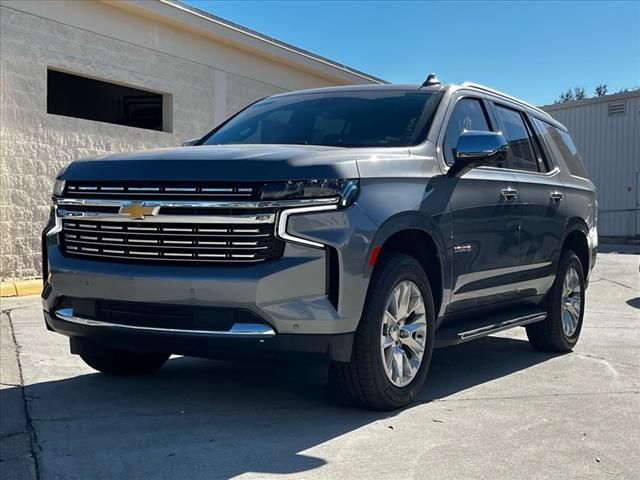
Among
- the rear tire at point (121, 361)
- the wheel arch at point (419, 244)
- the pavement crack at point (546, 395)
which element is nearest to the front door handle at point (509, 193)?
the wheel arch at point (419, 244)

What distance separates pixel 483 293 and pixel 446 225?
833 mm

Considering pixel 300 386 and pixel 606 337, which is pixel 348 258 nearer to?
pixel 300 386

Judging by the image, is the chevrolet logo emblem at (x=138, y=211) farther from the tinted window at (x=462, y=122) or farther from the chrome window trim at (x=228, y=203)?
the tinted window at (x=462, y=122)

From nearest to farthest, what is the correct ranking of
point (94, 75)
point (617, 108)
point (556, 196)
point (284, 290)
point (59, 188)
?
point (284, 290), point (59, 188), point (556, 196), point (94, 75), point (617, 108)

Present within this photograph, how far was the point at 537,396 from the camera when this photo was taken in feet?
16.6

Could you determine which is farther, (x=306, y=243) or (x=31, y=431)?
(x=31, y=431)

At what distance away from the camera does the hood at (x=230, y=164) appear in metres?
3.92

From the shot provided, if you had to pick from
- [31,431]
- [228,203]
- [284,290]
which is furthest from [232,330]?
[31,431]

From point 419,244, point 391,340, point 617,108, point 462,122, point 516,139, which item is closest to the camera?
point 391,340

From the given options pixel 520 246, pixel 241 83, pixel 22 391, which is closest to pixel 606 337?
pixel 520 246

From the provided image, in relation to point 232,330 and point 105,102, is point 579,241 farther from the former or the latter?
point 105,102

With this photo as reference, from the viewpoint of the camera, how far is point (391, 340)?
173 inches

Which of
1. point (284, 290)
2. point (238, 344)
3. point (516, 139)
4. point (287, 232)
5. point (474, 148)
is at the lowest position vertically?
point (238, 344)

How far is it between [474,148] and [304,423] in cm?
203
